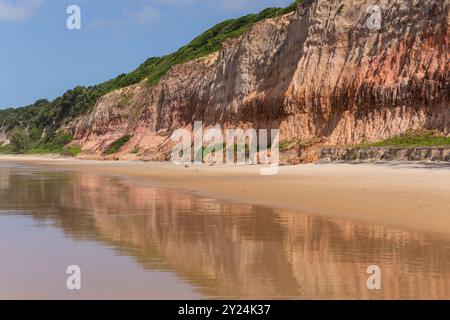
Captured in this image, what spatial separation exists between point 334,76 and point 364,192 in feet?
75.3

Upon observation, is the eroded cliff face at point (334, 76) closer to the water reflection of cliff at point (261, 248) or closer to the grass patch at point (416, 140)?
the grass patch at point (416, 140)

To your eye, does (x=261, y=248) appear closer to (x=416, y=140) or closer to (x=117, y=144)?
(x=416, y=140)

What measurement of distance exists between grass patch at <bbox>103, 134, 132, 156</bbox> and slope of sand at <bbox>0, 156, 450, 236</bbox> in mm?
46489

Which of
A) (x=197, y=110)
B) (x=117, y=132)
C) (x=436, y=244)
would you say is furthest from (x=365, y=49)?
(x=117, y=132)

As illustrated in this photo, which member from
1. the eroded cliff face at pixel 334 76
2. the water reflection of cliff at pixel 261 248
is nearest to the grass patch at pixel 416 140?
the eroded cliff face at pixel 334 76

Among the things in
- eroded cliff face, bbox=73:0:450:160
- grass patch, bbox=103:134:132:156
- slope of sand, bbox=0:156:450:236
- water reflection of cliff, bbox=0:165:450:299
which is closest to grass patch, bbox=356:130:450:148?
eroded cliff face, bbox=73:0:450:160

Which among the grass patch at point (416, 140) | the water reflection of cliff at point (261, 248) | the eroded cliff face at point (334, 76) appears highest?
the eroded cliff face at point (334, 76)

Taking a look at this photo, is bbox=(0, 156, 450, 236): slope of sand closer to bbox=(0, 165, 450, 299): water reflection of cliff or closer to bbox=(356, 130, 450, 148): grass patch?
bbox=(0, 165, 450, 299): water reflection of cliff

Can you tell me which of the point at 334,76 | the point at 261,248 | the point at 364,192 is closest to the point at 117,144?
the point at 334,76

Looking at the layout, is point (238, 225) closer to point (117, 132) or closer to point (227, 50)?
point (227, 50)

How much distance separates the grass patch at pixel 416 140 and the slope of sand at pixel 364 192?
3.16m

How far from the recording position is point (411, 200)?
15289mm

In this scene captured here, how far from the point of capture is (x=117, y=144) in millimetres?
73375

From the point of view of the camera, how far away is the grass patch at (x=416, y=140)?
28.5 meters
